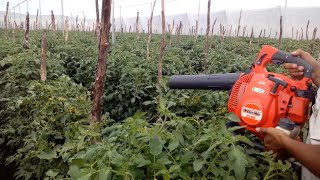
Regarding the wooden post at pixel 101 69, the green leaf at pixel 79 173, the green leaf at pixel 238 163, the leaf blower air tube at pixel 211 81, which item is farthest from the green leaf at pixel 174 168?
the wooden post at pixel 101 69

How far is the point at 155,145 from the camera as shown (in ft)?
4.59

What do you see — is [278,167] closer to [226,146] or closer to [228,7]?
[226,146]

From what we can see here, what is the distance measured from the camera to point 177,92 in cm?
285

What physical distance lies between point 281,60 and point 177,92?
126 cm

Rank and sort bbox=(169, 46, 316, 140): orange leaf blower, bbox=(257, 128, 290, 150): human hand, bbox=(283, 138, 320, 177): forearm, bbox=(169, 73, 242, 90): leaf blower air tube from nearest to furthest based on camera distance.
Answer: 1. bbox=(283, 138, 320, 177): forearm
2. bbox=(257, 128, 290, 150): human hand
3. bbox=(169, 46, 316, 140): orange leaf blower
4. bbox=(169, 73, 242, 90): leaf blower air tube

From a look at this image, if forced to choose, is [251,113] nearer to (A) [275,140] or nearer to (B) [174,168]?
(A) [275,140]

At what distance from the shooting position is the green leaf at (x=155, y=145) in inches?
54.5

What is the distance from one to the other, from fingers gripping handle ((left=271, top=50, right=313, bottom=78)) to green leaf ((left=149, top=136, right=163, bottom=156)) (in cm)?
73

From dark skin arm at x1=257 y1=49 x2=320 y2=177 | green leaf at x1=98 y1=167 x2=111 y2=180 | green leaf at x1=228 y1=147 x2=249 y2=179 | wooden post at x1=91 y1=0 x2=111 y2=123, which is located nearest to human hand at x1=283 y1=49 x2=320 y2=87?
dark skin arm at x1=257 y1=49 x2=320 y2=177

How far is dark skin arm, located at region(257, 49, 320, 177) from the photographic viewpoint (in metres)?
1.28

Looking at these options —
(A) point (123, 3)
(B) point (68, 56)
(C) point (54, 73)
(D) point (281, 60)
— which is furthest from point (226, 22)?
(D) point (281, 60)

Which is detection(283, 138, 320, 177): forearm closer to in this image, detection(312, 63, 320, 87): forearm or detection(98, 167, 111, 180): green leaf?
detection(312, 63, 320, 87): forearm

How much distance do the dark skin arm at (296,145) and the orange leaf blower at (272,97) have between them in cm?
5

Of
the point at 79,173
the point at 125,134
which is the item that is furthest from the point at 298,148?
the point at 79,173
